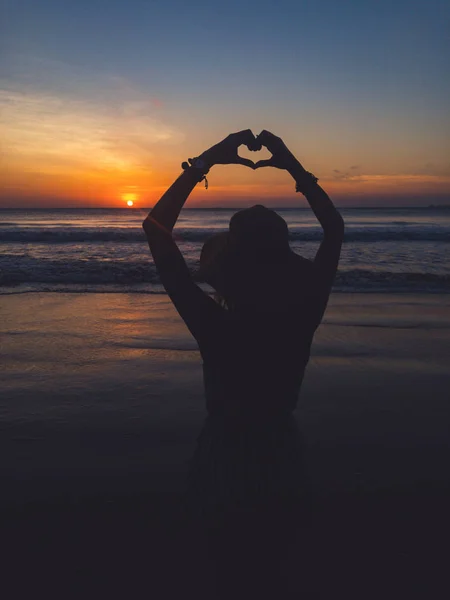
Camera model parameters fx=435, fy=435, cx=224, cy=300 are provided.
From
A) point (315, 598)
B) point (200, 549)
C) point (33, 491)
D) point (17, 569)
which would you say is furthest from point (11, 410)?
point (315, 598)

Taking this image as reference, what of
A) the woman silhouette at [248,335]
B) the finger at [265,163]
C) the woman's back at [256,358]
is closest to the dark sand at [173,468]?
the woman silhouette at [248,335]

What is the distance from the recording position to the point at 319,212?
6.55ft

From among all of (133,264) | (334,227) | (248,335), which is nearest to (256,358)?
(248,335)

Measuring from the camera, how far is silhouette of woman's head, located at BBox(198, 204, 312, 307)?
1.85 m

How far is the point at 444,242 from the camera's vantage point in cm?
2405

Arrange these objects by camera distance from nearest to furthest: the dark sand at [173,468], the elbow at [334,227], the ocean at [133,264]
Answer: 1. the elbow at [334,227]
2. the dark sand at [173,468]
3. the ocean at [133,264]

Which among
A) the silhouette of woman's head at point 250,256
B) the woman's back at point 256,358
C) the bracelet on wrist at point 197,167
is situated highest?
the bracelet on wrist at point 197,167

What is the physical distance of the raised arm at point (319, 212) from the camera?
1.91m

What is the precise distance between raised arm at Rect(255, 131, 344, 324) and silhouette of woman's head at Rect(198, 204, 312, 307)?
3.6 inches

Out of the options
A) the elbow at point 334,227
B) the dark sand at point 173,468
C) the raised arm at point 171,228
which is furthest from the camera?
the dark sand at point 173,468

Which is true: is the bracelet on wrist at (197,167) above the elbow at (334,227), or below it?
above

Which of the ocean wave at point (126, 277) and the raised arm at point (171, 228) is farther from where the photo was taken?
the ocean wave at point (126, 277)

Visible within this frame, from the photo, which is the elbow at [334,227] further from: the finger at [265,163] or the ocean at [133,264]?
the ocean at [133,264]

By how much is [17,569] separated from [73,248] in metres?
20.0
